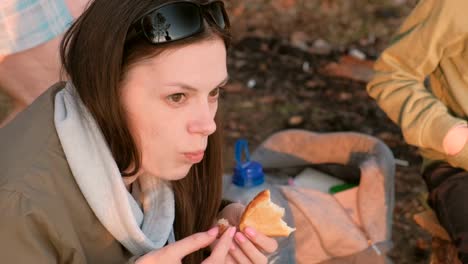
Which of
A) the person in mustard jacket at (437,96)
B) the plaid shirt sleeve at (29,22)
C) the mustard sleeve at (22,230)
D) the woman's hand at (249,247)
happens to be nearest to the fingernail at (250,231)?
the woman's hand at (249,247)

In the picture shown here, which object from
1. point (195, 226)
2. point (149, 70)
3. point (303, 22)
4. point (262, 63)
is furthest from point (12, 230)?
point (303, 22)

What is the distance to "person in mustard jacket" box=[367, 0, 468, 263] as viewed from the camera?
111 inches

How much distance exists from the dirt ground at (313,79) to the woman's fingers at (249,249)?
2043mm

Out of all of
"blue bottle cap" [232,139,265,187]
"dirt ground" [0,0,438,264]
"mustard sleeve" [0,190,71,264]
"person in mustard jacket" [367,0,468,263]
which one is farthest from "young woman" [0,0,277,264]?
"dirt ground" [0,0,438,264]

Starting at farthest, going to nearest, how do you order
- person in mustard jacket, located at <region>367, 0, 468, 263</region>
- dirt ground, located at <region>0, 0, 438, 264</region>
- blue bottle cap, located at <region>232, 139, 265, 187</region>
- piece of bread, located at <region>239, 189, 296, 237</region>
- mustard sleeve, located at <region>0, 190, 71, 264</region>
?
dirt ground, located at <region>0, 0, 438, 264</region> < blue bottle cap, located at <region>232, 139, 265, 187</region> < person in mustard jacket, located at <region>367, 0, 468, 263</region> < piece of bread, located at <region>239, 189, 296, 237</region> < mustard sleeve, located at <region>0, 190, 71, 264</region>

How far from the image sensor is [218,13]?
2.11 meters

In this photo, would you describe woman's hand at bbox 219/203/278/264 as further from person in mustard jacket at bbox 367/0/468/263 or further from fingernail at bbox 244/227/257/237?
person in mustard jacket at bbox 367/0/468/263

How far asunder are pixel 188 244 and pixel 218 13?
665 mm

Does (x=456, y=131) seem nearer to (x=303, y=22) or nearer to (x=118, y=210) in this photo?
(x=118, y=210)

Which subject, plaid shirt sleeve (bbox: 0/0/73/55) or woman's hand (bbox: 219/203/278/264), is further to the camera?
plaid shirt sleeve (bbox: 0/0/73/55)

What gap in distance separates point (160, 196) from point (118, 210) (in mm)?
323

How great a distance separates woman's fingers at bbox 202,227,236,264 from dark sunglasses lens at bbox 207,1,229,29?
0.59m

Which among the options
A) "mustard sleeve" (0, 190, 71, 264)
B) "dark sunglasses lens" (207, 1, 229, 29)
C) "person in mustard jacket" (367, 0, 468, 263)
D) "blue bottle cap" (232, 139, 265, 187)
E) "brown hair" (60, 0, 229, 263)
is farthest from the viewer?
"blue bottle cap" (232, 139, 265, 187)

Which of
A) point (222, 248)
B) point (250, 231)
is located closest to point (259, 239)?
point (250, 231)
